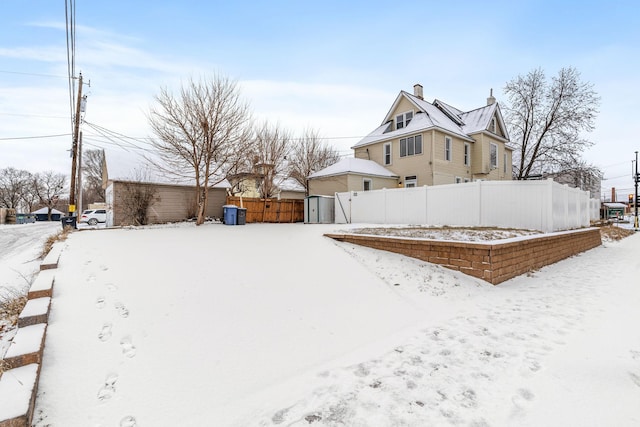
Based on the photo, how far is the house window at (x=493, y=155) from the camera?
2064 centimetres

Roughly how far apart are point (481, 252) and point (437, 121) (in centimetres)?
1488

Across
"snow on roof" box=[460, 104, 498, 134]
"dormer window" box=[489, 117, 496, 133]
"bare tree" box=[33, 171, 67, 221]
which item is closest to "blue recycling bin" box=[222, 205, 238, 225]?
"snow on roof" box=[460, 104, 498, 134]

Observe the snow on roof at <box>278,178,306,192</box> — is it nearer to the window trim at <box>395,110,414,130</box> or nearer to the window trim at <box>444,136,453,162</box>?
the window trim at <box>395,110,414,130</box>

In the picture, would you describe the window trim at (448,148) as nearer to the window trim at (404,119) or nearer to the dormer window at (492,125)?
the window trim at (404,119)

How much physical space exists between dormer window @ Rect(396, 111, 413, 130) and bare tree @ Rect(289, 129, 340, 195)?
10.9 m

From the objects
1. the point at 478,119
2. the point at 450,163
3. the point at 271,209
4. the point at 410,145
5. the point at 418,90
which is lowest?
the point at 271,209

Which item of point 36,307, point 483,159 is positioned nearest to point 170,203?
point 36,307

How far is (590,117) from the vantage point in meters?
20.8

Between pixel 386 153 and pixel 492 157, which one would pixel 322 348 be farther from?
pixel 492 157

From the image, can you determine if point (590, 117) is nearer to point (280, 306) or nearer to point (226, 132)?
point (226, 132)

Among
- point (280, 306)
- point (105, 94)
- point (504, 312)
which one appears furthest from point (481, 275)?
point (105, 94)

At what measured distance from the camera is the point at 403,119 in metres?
20.0

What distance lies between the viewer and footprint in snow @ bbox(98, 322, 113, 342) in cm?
279

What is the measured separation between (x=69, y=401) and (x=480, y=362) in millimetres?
3410
